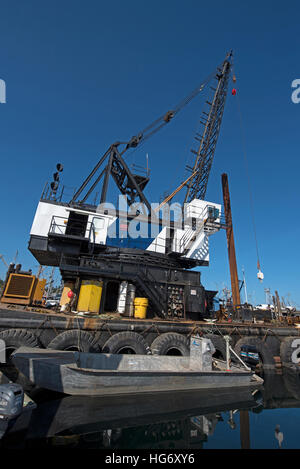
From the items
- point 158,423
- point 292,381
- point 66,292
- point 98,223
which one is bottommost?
point 158,423

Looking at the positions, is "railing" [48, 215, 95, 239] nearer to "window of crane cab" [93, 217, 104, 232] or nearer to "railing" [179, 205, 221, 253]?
"window of crane cab" [93, 217, 104, 232]

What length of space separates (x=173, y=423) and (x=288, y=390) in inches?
359

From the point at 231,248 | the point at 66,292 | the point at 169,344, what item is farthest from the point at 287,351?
the point at 66,292

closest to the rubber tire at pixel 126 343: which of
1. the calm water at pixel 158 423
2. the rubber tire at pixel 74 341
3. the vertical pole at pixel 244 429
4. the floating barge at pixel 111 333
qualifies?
the floating barge at pixel 111 333

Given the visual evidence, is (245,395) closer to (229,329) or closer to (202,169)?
(229,329)

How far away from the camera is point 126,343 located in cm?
1352

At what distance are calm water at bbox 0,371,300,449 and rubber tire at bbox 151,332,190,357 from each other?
145 inches

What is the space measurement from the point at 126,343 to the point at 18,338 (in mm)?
5942

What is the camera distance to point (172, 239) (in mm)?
24359

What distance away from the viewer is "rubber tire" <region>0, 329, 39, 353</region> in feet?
38.4

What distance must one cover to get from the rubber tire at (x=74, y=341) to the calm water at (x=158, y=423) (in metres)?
2.98

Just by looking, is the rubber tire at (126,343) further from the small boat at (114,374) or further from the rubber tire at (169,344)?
the small boat at (114,374)

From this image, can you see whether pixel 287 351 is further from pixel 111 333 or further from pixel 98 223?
pixel 98 223

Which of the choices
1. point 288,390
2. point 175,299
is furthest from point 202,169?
point 288,390
